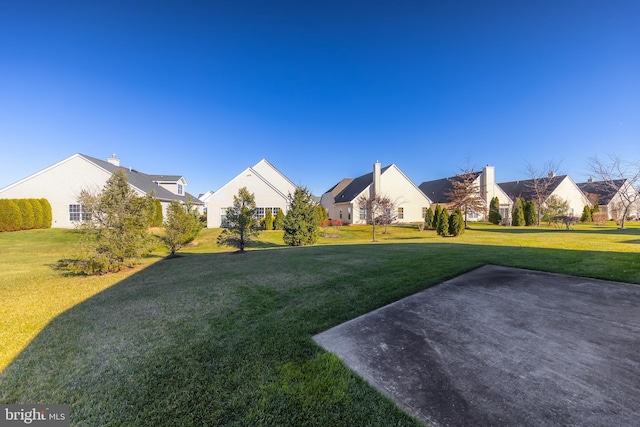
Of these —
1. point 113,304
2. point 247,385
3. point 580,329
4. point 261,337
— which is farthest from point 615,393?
point 113,304

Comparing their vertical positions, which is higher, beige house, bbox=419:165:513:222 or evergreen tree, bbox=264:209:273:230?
beige house, bbox=419:165:513:222

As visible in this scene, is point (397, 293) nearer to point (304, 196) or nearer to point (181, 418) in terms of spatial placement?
point (181, 418)

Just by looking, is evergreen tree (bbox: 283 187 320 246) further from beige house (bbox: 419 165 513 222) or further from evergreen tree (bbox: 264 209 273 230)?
beige house (bbox: 419 165 513 222)

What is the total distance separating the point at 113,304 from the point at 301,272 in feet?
12.8

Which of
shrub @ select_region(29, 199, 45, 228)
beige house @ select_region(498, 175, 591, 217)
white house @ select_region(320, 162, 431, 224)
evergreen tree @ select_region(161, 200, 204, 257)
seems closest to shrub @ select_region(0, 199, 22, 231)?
shrub @ select_region(29, 199, 45, 228)

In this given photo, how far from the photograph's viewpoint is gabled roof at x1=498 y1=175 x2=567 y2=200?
33.0 m

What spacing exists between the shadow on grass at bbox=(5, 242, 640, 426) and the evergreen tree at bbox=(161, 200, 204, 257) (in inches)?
215

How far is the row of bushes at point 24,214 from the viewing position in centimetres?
1720

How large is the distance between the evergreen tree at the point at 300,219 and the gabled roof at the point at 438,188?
26.0 meters

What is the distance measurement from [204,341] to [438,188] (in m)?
40.7

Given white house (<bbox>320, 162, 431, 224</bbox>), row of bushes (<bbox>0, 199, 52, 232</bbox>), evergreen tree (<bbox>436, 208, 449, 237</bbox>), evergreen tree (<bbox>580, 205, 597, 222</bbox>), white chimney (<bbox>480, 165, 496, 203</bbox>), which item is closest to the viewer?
row of bushes (<bbox>0, 199, 52, 232</bbox>)

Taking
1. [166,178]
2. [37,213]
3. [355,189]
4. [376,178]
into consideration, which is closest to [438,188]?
[376,178]

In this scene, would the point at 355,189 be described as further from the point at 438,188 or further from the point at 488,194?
the point at 488,194

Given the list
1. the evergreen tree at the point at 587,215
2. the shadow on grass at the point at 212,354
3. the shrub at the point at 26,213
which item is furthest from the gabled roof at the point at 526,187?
the shrub at the point at 26,213
